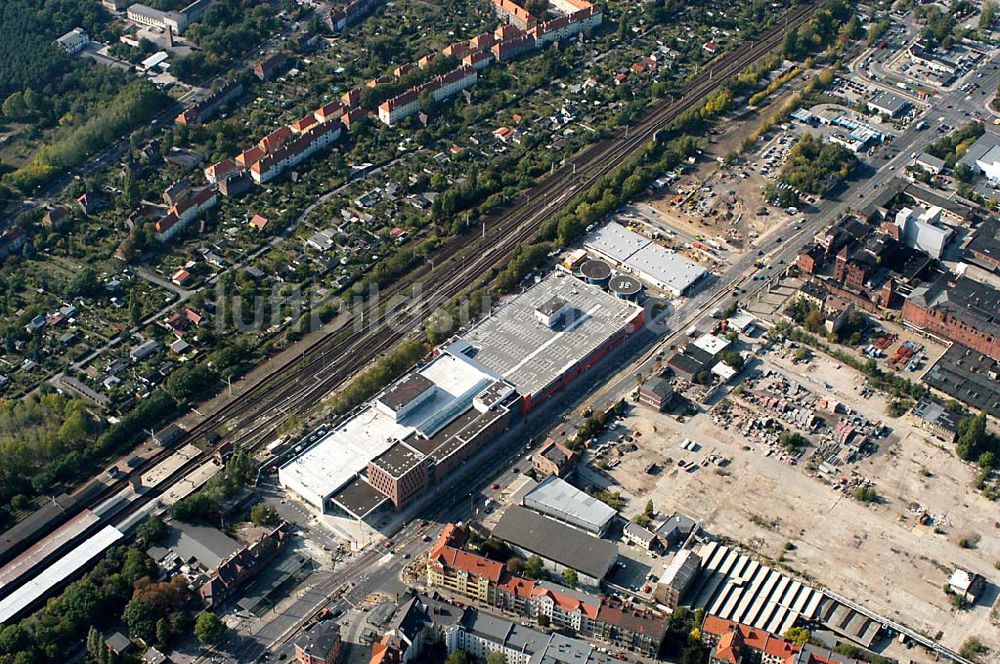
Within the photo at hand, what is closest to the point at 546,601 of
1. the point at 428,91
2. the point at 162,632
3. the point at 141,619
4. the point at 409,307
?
the point at 162,632

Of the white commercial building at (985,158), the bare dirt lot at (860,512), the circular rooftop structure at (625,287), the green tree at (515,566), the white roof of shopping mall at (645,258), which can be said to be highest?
the white commercial building at (985,158)

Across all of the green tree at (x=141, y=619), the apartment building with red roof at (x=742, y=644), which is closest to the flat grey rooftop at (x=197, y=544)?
the green tree at (x=141, y=619)

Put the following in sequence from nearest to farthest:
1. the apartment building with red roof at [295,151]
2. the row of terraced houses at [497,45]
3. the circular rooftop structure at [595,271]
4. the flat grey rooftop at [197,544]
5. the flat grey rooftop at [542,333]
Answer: the flat grey rooftop at [197,544] → the flat grey rooftop at [542,333] → the circular rooftop structure at [595,271] → the apartment building with red roof at [295,151] → the row of terraced houses at [497,45]

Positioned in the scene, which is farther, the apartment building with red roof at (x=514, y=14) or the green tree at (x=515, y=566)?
the apartment building with red roof at (x=514, y=14)

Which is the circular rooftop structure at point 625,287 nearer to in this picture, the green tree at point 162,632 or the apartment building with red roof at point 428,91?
the apartment building with red roof at point 428,91

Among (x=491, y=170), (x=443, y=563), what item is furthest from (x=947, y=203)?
(x=443, y=563)

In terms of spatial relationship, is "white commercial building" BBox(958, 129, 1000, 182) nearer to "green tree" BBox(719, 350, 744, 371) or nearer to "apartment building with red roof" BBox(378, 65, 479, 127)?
"green tree" BBox(719, 350, 744, 371)
